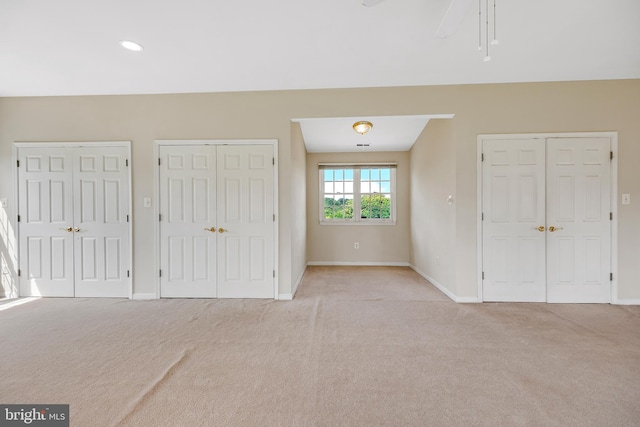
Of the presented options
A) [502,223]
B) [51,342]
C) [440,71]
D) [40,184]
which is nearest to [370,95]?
[440,71]

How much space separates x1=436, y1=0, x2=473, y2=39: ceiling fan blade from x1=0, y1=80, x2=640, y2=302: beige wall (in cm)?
144

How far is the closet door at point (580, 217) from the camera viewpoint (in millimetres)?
3252

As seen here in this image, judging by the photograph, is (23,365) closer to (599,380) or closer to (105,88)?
(105,88)

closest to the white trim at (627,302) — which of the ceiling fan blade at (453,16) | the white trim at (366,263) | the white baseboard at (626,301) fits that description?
the white baseboard at (626,301)

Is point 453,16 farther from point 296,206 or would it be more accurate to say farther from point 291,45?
point 296,206

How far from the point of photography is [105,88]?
3.40 meters

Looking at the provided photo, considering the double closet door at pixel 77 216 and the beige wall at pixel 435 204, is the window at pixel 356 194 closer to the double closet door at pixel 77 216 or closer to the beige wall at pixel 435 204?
the beige wall at pixel 435 204

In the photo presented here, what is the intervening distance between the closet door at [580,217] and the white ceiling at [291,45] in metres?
0.86

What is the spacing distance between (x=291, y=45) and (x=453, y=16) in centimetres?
141

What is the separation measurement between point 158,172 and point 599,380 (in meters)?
4.60

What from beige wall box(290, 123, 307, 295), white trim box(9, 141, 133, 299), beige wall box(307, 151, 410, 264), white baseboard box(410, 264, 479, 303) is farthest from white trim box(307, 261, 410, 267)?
white trim box(9, 141, 133, 299)

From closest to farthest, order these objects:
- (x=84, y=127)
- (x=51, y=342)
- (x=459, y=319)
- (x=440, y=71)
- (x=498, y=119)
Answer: (x=51, y=342)
(x=459, y=319)
(x=440, y=71)
(x=498, y=119)
(x=84, y=127)

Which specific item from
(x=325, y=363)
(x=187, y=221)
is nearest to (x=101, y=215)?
(x=187, y=221)

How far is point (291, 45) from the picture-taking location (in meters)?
2.57
